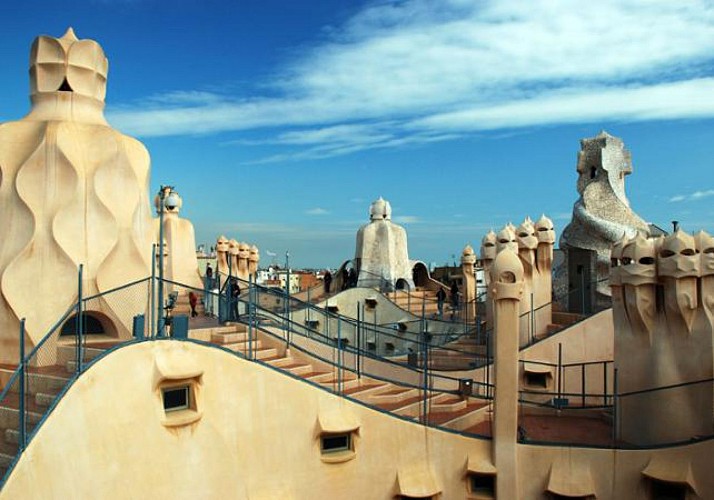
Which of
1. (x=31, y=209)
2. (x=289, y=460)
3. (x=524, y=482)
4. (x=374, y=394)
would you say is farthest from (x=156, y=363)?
(x=524, y=482)

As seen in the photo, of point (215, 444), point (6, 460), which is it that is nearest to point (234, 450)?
point (215, 444)

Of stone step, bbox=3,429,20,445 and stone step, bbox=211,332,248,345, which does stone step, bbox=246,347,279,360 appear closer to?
stone step, bbox=211,332,248,345

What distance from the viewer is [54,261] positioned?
11.4 m

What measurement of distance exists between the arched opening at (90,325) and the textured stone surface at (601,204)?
1714 cm

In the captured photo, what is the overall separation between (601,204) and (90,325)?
19311mm

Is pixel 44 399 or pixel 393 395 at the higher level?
pixel 44 399

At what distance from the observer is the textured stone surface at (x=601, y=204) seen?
22.9 metres

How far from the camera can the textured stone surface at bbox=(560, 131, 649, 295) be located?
2294 centimetres

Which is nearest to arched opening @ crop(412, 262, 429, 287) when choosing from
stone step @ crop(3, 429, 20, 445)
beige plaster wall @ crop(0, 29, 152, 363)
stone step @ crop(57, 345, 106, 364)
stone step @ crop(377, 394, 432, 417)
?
stone step @ crop(377, 394, 432, 417)

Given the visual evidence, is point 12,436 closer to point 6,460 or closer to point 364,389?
point 6,460

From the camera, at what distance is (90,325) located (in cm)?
1214

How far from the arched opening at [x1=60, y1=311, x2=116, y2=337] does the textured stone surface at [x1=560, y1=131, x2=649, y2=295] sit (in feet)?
56.2

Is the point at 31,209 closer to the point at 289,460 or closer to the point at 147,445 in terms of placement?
the point at 147,445

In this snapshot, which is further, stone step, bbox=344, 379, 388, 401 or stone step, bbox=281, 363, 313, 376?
stone step, bbox=344, 379, 388, 401
